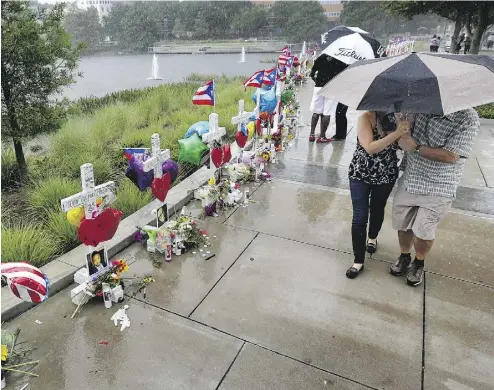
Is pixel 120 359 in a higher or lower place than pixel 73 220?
lower

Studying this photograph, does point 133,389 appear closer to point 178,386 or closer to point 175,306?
point 178,386

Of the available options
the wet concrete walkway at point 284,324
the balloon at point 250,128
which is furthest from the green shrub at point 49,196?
the balloon at point 250,128

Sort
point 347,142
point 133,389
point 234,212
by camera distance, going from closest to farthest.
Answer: point 133,389 → point 234,212 → point 347,142

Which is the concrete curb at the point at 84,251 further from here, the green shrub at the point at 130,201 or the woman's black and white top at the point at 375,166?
the woman's black and white top at the point at 375,166

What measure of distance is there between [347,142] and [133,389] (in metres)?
5.94

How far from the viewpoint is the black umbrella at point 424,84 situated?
2297 millimetres

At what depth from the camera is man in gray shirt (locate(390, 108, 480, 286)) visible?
2.69 meters

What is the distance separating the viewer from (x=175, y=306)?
9.93ft

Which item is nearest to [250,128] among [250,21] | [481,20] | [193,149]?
[193,149]

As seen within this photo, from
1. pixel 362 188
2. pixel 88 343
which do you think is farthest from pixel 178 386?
pixel 362 188

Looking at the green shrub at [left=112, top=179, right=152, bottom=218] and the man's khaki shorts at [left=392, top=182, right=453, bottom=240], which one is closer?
the man's khaki shorts at [left=392, top=182, right=453, bottom=240]

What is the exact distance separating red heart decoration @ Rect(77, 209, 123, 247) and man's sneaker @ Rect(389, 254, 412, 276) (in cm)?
240

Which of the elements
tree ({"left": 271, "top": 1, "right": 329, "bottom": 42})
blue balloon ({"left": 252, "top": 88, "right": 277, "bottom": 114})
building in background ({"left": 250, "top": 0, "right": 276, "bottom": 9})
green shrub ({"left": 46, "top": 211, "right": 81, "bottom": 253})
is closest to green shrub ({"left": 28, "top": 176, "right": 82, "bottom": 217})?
green shrub ({"left": 46, "top": 211, "right": 81, "bottom": 253})

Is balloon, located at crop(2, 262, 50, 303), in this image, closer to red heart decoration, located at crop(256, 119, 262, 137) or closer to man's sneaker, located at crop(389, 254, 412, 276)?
man's sneaker, located at crop(389, 254, 412, 276)
